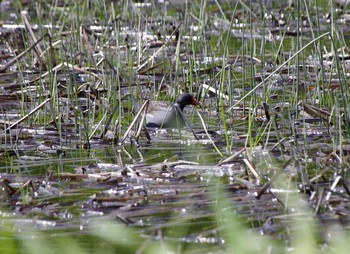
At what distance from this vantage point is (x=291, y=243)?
3830 mm

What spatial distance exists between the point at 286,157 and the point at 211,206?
0.97 metres

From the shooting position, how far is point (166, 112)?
702cm

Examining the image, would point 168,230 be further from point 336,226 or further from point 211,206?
point 336,226

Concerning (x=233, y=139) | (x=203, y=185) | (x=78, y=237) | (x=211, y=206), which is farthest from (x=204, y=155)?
(x=78, y=237)

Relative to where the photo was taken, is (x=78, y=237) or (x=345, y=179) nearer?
(x=78, y=237)

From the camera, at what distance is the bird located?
6914 millimetres

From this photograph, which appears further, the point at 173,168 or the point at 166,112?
the point at 166,112

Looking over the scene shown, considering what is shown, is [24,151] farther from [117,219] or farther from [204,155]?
[117,219]

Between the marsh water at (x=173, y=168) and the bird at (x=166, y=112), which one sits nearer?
the marsh water at (x=173, y=168)

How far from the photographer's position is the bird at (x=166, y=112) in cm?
691

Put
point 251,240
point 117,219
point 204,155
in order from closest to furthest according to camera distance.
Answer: point 251,240, point 117,219, point 204,155

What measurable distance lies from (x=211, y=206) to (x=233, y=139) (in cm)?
161

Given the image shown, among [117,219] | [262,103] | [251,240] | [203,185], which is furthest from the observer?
[262,103]

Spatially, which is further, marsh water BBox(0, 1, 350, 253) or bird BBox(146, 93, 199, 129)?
bird BBox(146, 93, 199, 129)
